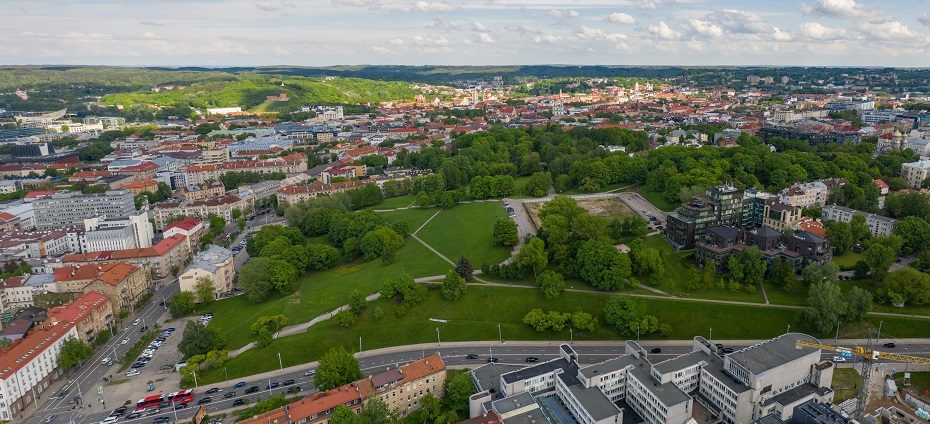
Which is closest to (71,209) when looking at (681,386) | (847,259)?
(681,386)

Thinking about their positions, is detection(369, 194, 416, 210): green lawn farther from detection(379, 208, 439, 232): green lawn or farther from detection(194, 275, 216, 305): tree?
detection(194, 275, 216, 305): tree

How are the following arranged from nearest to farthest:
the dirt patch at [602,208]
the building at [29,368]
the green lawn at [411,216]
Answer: the building at [29,368] < the dirt patch at [602,208] < the green lawn at [411,216]

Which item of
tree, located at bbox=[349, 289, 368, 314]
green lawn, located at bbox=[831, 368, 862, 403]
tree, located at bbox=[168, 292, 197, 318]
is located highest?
tree, located at bbox=[349, 289, 368, 314]

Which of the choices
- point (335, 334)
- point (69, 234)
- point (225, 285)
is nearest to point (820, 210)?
point (335, 334)

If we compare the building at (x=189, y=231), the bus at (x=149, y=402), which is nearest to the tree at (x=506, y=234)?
the bus at (x=149, y=402)

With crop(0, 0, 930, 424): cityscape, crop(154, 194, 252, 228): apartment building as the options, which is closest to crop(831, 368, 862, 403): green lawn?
crop(0, 0, 930, 424): cityscape

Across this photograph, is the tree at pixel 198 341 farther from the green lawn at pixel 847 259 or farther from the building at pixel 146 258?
the green lawn at pixel 847 259
